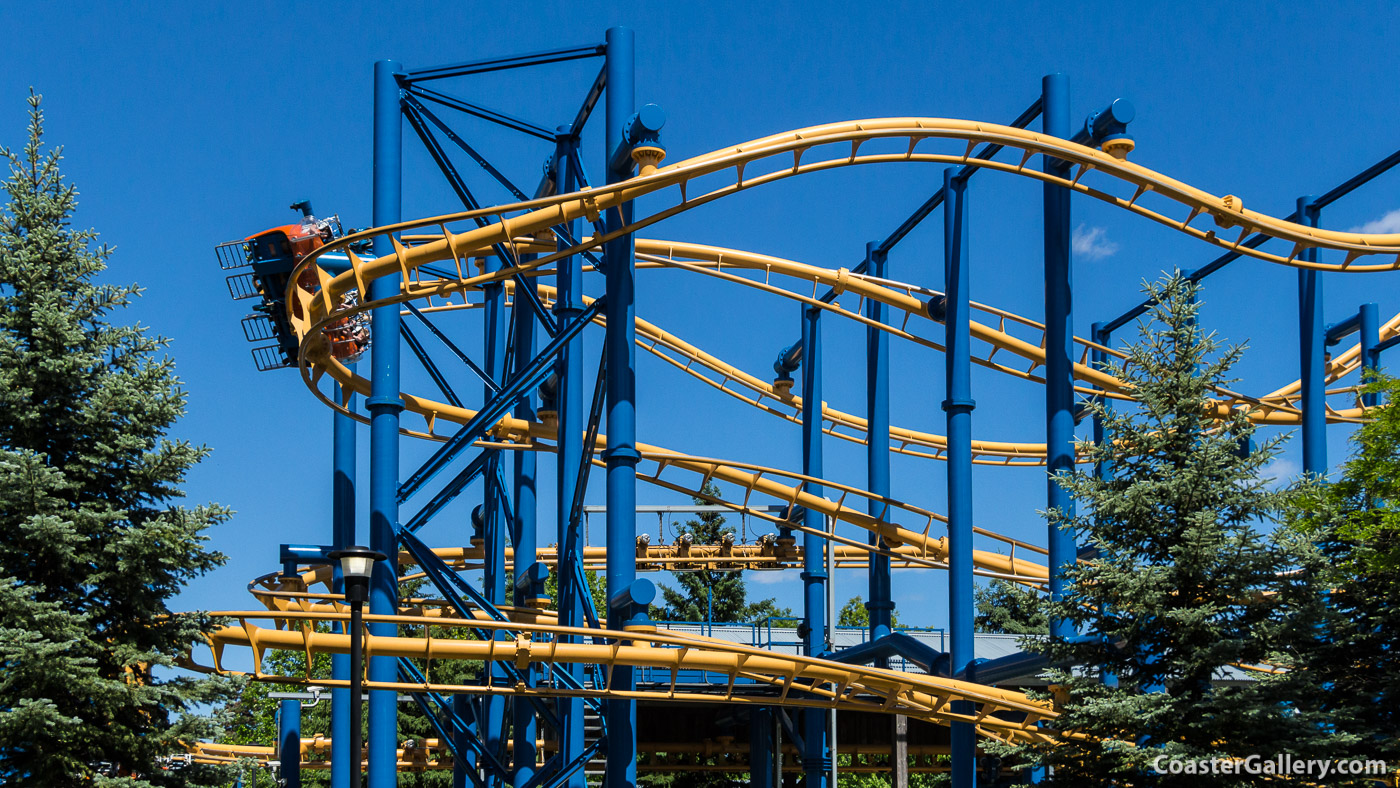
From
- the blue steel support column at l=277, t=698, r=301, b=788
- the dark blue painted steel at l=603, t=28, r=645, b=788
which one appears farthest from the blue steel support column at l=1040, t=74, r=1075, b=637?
the blue steel support column at l=277, t=698, r=301, b=788

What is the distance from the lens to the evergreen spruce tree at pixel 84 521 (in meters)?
14.9

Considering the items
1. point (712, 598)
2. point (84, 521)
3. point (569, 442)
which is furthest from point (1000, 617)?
point (84, 521)

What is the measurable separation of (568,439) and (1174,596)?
7615 millimetres

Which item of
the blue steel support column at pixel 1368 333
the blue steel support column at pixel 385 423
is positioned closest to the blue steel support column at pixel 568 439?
the blue steel support column at pixel 385 423

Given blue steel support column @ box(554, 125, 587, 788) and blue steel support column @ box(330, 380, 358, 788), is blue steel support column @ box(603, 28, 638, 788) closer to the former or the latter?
blue steel support column @ box(554, 125, 587, 788)

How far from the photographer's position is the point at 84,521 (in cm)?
1559

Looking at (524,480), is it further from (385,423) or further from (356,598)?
(356,598)

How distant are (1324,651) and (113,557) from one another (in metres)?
13.3

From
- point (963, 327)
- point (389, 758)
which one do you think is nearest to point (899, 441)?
point (963, 327)

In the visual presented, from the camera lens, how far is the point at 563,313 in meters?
18.1

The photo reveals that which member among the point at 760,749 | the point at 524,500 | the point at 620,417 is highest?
the point at 620,417

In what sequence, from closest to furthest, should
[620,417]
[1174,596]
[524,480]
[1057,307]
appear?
[1174,596] < [620,417] < [1057,307] < [524,480]

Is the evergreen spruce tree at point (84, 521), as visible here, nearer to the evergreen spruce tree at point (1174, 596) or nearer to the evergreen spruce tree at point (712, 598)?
the evergreen spruce tree at point (1174, 596)

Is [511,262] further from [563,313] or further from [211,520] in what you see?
[211,520]
